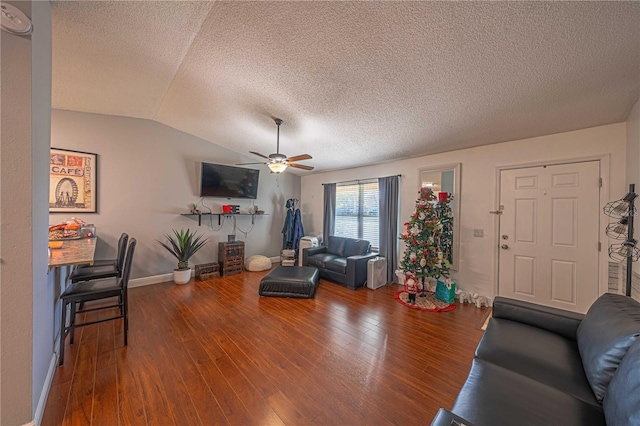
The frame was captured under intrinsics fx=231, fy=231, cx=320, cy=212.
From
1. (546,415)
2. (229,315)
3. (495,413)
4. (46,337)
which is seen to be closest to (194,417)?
(46,337)

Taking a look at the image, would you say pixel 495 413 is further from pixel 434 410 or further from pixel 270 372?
pixel 270 372

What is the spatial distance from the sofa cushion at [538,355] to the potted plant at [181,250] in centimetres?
454

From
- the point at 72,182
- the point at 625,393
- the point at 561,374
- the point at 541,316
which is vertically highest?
the point at 72,182

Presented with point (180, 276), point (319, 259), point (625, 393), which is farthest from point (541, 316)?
point (180, 276)

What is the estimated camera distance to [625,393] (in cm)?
91

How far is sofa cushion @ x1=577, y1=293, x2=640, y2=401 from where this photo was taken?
1145 mm

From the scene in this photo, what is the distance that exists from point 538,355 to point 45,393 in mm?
3383

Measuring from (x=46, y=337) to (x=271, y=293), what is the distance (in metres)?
2.35

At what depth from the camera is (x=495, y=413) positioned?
1048 mm

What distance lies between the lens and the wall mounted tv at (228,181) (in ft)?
15.7

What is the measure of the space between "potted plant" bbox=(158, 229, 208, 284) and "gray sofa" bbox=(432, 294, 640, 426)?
4505 mm

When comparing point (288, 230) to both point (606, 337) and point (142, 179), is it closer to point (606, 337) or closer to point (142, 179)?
point (142, 179)

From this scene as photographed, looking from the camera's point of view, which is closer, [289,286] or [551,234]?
[551,234]

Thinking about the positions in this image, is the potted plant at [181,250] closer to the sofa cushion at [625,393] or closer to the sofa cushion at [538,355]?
the sofa cushion at [538,355]
